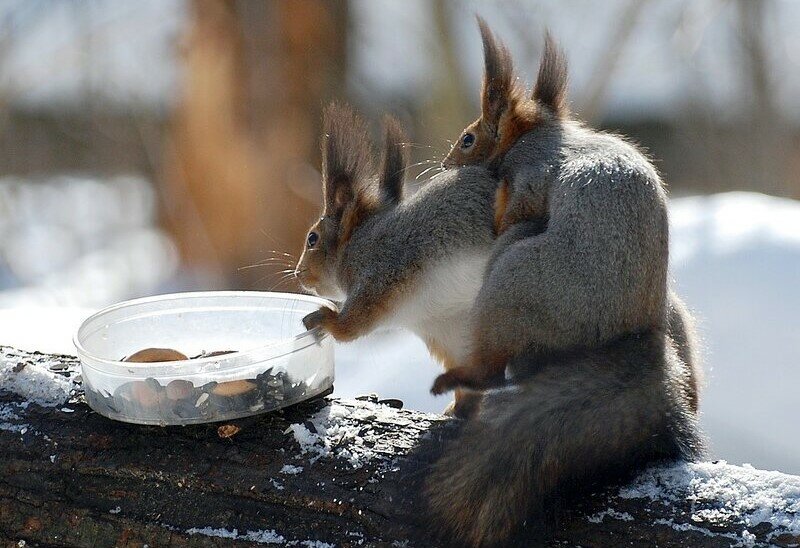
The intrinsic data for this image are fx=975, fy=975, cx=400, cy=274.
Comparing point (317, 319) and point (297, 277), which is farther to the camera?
point (297, 277)

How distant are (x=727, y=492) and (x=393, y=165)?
36.8 inches

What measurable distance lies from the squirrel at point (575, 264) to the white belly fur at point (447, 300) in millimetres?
123

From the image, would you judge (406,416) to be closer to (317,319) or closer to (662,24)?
(317,319)

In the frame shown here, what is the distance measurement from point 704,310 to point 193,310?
4.76 ft

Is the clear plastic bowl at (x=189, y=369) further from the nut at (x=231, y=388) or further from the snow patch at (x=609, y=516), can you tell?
the snow patch at (x=609, y=516)

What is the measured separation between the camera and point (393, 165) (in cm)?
192

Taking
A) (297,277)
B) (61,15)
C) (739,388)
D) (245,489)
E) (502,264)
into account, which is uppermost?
(61,15)

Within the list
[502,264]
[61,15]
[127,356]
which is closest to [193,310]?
[127,356]

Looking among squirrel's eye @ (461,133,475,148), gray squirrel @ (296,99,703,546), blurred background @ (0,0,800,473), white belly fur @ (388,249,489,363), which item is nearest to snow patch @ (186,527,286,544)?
gray squirrel @ (296,99,703,546)

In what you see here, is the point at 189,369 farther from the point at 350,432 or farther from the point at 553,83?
the point at 553,83

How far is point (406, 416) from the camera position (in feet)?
5.05

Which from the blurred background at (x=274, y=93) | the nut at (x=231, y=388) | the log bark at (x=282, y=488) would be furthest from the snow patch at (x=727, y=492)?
the blurred background at (x=274, y=93)

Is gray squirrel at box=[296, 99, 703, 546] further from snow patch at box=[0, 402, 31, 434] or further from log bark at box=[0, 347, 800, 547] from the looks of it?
snow patch at box=[0, 402, 31, 434]

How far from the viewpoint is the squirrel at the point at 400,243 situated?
5.52ft
